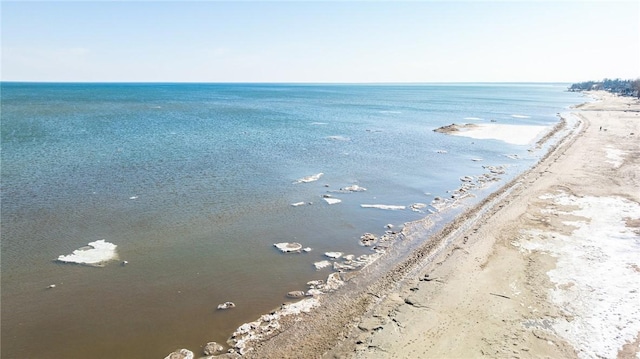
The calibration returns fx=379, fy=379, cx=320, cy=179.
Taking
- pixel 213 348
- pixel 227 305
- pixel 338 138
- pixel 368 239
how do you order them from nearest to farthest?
pixel 213 348
pixel 227 305
pixel 368 239
pixel 338 138

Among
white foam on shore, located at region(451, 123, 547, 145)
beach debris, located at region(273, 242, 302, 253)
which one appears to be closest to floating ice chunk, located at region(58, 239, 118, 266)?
beach debris, located at region(273, 242, 302, 253)

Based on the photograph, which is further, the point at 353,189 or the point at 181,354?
the point at 353,189

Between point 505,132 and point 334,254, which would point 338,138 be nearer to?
point 505,132

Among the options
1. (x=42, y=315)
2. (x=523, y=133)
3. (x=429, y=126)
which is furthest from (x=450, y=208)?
(x=429, y=126)

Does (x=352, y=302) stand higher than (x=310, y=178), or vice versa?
(x=310, y=178)

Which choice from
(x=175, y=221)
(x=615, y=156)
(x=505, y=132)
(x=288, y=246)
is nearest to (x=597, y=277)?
(x=288, y=246)

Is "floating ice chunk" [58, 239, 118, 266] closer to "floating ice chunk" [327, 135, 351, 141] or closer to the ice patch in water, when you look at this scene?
the ice patch in water
